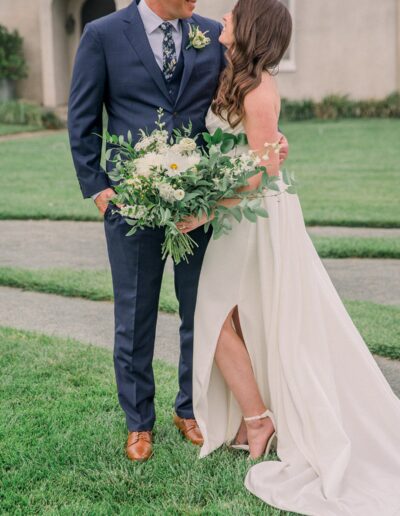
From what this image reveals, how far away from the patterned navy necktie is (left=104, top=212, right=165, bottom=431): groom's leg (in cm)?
70

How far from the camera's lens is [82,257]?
27.1 feet

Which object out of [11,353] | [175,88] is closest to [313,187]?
[11,353]

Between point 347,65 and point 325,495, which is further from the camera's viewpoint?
point 347,65

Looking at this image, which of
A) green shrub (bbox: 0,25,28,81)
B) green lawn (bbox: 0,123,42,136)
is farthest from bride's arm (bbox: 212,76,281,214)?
green shrub (bbox: 0,25,28,81)

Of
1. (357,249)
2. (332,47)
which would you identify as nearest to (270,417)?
(357,249)

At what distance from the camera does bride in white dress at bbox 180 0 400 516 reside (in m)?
3.67

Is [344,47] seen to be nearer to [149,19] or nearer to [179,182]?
[149,19]

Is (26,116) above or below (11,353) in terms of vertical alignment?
above

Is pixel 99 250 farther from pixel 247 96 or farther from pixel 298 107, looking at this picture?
pixel 298 107

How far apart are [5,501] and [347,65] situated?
20666 millimetres

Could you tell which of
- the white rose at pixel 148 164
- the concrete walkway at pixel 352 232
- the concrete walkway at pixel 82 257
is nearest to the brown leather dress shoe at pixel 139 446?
the white rose at pixel 148 164

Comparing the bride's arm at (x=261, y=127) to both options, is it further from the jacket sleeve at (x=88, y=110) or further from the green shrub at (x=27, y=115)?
the green shrub at (x=27, y=115)

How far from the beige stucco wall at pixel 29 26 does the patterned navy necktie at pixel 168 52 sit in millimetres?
20968

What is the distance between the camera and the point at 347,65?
22672 mm
